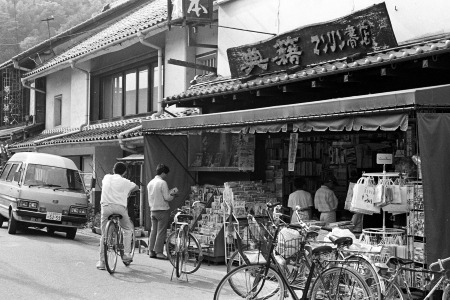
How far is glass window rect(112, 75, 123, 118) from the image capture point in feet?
71.7

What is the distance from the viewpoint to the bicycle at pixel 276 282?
696cm

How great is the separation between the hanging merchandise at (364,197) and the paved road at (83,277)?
2.70m

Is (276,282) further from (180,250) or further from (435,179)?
(180,250)

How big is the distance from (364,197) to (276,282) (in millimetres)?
2501

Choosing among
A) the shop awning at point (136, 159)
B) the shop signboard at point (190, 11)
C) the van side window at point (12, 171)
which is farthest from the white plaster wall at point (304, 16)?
the van side window at point (12, 171)

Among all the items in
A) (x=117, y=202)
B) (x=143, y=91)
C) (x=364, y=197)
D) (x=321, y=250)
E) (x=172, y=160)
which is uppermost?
(x=143, y=91)

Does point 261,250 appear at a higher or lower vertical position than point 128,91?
lower

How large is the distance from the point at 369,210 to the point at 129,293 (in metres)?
3.94

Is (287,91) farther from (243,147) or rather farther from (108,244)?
(108,244)

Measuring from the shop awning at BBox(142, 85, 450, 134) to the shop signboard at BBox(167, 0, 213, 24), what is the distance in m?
3.94

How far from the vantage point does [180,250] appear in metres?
10.3

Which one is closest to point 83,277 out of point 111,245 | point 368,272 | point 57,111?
point 111,245

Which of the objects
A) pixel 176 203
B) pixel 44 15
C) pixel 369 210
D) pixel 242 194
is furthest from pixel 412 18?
pixel 44 15

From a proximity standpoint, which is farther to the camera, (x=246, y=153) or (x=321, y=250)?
(x=246, y=153)
